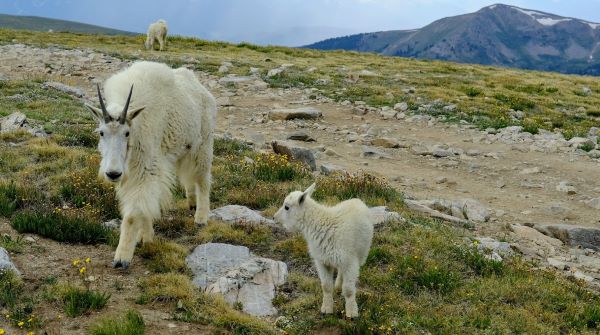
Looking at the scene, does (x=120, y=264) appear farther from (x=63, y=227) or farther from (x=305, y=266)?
Result: (x=305, y=266)

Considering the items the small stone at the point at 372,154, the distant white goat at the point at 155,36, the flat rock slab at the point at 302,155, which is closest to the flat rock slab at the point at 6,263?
the flat rock slab at the point at 302,155

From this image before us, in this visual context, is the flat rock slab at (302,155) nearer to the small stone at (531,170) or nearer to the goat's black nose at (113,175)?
the small stone at (531,170)

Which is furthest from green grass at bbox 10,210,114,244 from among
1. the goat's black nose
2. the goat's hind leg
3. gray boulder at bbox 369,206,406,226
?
gray boulder at bbox 369,206,406,226

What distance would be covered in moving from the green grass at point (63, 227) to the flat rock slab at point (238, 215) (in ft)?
5.75

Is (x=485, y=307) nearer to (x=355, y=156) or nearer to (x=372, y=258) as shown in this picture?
(x=372, y=258)

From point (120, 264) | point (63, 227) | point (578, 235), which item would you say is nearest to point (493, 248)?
point (578, 235)

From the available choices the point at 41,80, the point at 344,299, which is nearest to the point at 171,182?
the point at 344,299

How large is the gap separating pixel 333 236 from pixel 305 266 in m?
1.40

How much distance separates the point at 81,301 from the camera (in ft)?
20.3

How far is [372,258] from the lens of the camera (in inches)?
314

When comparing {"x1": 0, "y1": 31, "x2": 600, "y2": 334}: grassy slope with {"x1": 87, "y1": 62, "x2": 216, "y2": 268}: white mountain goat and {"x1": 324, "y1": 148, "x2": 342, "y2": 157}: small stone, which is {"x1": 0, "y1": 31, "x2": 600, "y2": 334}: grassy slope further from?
{"x1": 324, "y1": 148, "x2": 342, "y2": 157}: small stone

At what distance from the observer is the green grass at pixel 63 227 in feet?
25.8

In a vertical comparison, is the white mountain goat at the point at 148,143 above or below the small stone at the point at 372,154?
above

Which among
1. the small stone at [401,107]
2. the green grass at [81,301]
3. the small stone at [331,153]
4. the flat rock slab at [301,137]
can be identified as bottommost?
the green grass at [81,301]
